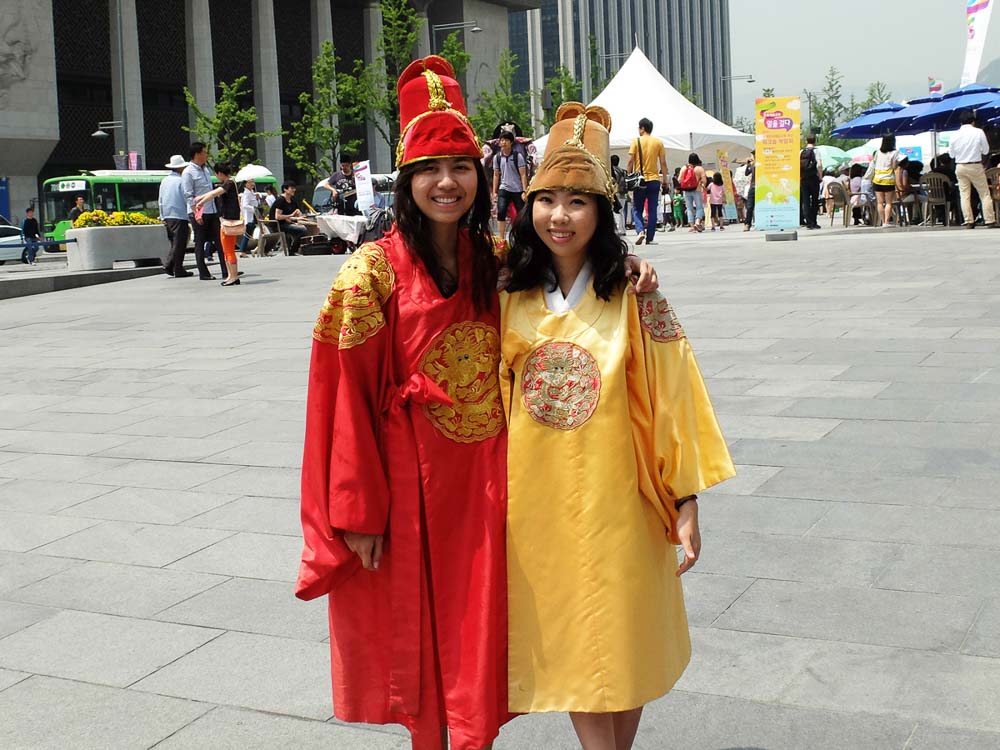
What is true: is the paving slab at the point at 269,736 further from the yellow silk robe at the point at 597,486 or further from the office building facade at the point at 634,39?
the office building facade at the point at 634,39

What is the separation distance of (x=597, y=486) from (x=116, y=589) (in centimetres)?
264

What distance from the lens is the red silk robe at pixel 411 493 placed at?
8.49ft

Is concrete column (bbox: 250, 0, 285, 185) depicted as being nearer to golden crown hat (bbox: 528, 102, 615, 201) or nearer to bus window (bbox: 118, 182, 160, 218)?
bus window (bbox: 118, 182, 160, 218)

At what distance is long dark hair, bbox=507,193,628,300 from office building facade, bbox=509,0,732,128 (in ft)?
350

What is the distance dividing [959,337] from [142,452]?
18.5ft

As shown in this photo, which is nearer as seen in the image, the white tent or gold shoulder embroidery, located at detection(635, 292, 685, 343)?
gold shoulder embroidery, located at detection(635, 292, 685, 343)

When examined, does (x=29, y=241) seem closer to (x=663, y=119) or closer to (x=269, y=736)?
(x=663, y=119)

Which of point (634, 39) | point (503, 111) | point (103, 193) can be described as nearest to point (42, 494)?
point (103, 193)

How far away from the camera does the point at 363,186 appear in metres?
21.4

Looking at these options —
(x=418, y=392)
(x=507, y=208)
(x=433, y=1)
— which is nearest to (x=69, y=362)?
(x=507, y=208)

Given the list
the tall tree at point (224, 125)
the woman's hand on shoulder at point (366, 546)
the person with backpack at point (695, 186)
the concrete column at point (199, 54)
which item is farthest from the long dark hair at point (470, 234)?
the concrete column at point (199, 54)

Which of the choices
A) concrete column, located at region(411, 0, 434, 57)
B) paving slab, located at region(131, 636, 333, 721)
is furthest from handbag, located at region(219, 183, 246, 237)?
concrete column, located at region(411, 0, 434, 57)

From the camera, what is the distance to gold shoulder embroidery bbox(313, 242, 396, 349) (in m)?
2.59

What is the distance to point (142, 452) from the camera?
6828 mm
